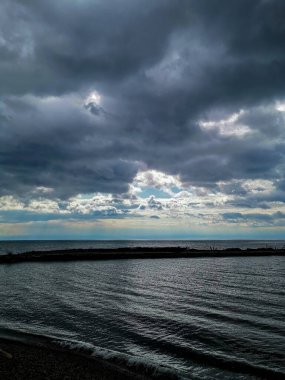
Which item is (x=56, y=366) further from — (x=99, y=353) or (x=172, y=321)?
(x=172, y=321)

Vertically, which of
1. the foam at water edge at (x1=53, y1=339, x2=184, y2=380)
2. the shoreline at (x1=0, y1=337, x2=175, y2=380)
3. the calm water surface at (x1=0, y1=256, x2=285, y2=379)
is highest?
the shoreline at (x1=0, y1=337, x2=175, y2=380)

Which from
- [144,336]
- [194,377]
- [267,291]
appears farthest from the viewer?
[267,291]

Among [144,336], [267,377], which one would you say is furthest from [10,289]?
[267,377]

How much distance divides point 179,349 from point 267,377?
4.70 m

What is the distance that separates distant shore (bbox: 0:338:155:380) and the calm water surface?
1.77 meters

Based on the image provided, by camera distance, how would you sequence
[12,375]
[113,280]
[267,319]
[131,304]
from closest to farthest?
1. [12,375]
2. [267,319]
3. [131,304]
4. [113,280]

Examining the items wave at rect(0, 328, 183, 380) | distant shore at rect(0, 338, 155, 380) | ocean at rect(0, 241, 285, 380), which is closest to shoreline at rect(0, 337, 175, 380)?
distant shore at rect(0, 338, 155, 380)

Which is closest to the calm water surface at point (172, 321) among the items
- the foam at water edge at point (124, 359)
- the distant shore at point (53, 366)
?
the foam at water edge at point (124, 359)

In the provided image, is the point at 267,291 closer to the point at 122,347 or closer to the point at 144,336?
the point at 144,336

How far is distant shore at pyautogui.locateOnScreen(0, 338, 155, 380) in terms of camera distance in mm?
12398

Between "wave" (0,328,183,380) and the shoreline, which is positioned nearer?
the shoreline

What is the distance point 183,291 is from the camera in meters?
34.8

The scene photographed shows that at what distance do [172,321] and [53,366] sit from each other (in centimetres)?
1054

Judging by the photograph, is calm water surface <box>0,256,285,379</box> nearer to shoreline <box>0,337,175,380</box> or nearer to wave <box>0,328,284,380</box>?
wave <box>0,328,284,380</box>
